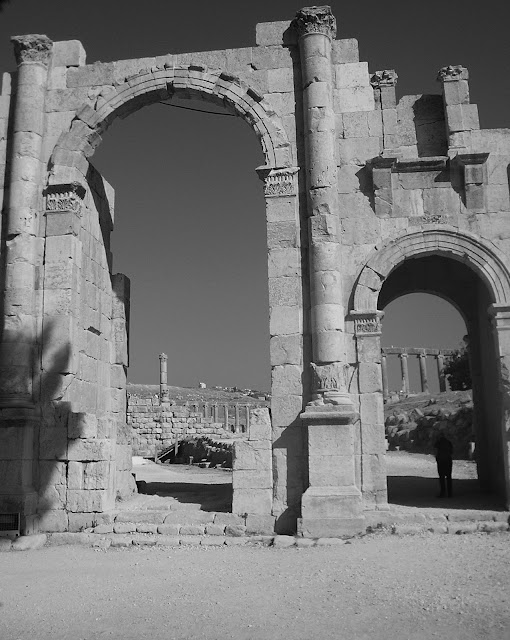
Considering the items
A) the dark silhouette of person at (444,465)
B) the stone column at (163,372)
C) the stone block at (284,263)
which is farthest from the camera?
the stone column at (163,372)

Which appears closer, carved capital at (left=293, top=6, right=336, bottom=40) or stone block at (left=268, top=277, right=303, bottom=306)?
stone block at (left=268, top=277, right=303, bottom=306)

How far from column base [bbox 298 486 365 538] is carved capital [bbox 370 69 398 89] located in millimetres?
6363

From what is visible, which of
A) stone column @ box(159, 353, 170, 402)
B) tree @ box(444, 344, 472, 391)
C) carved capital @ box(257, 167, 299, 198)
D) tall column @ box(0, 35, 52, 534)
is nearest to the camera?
tall column @ box(0, 35, 52, 534)

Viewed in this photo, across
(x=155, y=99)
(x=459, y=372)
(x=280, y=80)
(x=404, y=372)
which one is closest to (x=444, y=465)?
(x=280, y=80)

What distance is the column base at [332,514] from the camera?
842 cm

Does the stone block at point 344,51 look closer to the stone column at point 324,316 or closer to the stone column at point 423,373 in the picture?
the stone column at point 324,316

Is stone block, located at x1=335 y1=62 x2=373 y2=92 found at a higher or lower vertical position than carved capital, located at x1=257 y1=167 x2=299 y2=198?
higher

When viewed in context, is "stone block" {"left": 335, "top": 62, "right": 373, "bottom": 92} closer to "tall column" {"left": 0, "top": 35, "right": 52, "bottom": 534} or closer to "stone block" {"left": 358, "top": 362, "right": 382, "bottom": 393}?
"stone block" {"left": 358, "top": 362, "right": 382, "bottom": 393}

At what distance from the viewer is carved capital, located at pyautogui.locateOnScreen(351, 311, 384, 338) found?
9.41m

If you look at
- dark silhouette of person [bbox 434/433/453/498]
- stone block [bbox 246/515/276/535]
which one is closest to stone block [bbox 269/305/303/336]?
stone block [bbox 246/515/276/535]

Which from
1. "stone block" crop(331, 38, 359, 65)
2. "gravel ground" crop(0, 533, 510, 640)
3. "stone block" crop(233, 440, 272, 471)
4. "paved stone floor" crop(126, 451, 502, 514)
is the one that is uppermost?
"stone block" crop(331, 38, 359, 65)

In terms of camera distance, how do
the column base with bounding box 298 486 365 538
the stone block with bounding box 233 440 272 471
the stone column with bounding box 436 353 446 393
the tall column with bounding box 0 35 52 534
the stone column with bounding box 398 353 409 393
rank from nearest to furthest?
the column base with bounding box 298 486 365 538 → the stone block with bounding box 233 440 272 471 → the tall column with bounding box 0 35 52 534 → the stone column with bounding box 436 353 446 393 → the stone column with bounding box 398 353 409 393

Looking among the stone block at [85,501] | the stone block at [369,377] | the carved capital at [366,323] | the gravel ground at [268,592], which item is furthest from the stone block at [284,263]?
the stone block at [85,501]

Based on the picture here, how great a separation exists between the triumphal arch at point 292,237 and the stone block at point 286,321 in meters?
0.03
